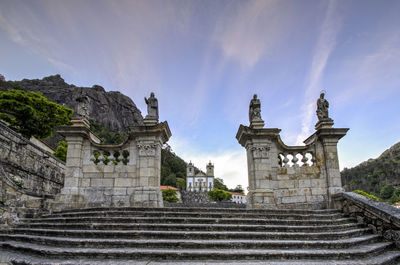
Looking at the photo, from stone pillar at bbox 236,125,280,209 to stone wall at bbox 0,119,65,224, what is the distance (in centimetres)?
704

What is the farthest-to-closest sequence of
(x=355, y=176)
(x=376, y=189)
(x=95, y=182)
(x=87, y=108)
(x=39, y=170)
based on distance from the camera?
(x=355, y=176)
(x=376, y=189)
(x=39, y=170)
(x=87, y=108)
(x=95, y=182)

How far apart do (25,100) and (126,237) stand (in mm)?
20512

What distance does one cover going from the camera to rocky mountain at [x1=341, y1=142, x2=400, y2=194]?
84188mm

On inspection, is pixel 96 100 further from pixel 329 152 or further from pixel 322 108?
pixel 329 152

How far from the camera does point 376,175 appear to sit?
87.2 m

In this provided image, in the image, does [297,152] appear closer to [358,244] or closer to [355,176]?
[358,244]

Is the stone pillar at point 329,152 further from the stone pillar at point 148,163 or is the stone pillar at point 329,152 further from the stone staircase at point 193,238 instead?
the stone pillar at point 148,163

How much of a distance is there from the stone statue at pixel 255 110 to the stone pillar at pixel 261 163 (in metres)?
0.64

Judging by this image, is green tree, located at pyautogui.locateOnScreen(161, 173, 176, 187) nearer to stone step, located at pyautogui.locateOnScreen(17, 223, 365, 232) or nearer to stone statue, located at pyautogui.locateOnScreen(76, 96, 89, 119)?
stone statue, located at pyautogui.locateOnScreen(76, 96, 89, 119)

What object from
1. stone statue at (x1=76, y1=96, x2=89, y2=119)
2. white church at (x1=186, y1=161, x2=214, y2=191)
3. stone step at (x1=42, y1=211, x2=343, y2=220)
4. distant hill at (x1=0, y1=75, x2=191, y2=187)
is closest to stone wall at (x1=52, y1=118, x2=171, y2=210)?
stone statue at (x1=76, y1=96, x2=89, y2=119)

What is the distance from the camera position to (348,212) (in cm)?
691

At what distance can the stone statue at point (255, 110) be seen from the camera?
891 centimetres

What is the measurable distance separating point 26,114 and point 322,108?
69.1 feet

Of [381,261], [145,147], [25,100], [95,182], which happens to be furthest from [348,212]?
[25,100]
